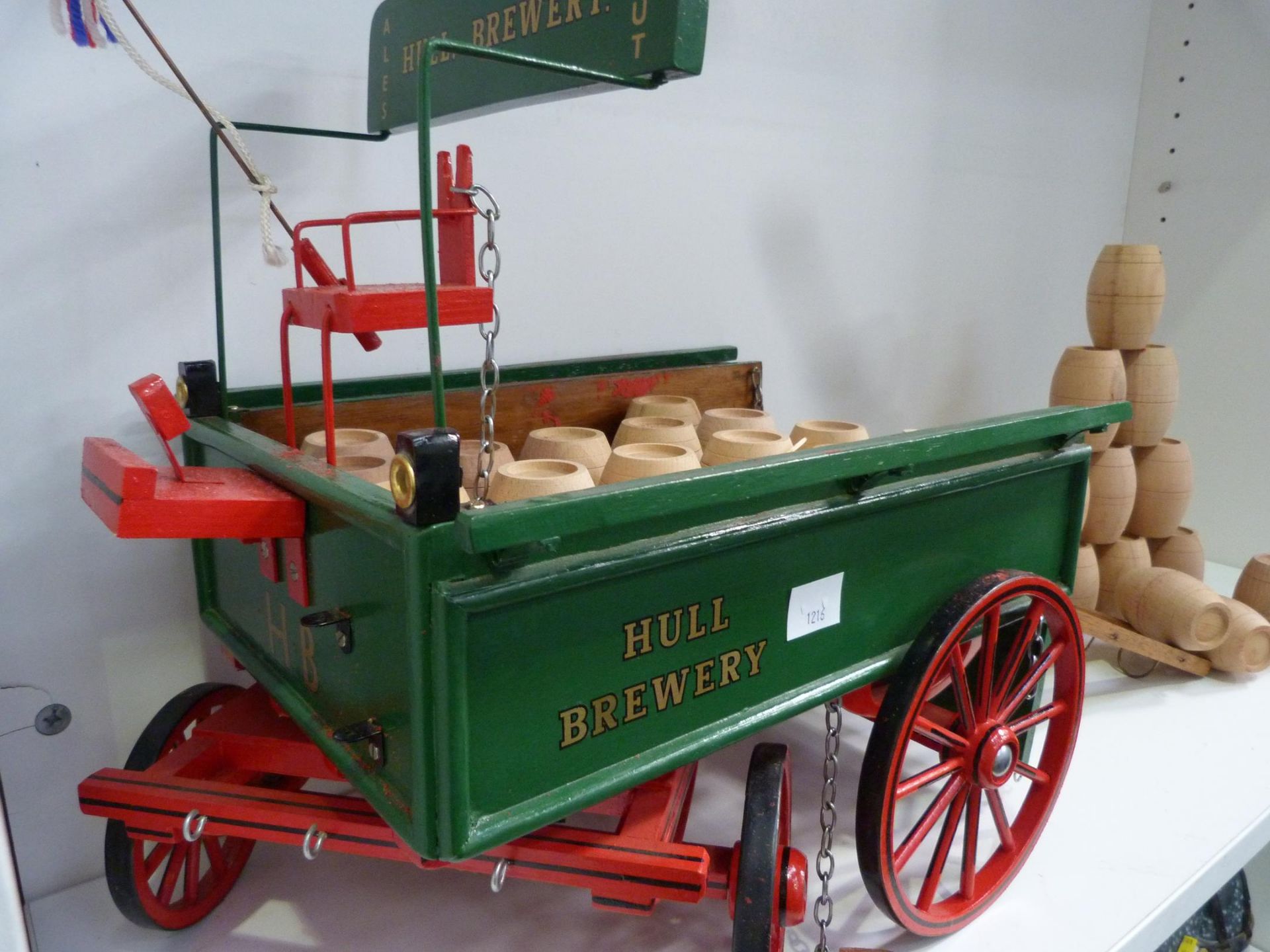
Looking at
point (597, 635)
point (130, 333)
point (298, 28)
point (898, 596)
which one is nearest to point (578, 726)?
point (597, 635)

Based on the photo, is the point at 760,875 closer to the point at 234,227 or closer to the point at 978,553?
the point at 978,553

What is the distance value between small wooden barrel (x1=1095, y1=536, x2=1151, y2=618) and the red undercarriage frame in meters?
1.56

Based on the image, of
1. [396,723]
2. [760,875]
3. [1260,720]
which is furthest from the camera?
[1260,720]

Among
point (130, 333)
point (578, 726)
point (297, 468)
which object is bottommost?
point (578, 726)

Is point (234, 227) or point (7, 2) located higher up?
point (7, 2)

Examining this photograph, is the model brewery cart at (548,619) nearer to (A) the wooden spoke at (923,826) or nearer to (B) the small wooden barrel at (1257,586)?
(A) the wooden spoke at (923,826)

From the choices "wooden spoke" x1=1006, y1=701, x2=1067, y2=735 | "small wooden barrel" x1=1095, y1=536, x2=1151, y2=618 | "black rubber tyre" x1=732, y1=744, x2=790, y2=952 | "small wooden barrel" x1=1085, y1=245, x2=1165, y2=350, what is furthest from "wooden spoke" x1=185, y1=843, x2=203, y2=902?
"small wooden barrel" x1=1085, y1=245, x2=1165, y2=350

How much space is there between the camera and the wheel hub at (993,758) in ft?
4.44

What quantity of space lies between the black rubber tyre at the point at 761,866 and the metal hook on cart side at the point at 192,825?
65 cm

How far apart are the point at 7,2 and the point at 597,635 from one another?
44.3 inches

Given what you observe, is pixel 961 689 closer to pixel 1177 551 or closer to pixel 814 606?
pixel 814 606

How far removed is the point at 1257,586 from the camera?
2.26 meters

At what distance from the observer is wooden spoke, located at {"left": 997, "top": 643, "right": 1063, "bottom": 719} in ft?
4.67

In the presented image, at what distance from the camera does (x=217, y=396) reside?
1.33 metres
